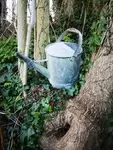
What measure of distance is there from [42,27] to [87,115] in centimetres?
90

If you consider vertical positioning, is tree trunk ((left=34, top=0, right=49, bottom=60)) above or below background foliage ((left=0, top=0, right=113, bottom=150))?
above

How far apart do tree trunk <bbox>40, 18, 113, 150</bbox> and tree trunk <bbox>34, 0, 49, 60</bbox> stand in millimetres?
506

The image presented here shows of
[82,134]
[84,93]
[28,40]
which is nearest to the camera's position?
[82,134]

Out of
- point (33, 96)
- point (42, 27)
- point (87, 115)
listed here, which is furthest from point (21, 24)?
point (87, 115)

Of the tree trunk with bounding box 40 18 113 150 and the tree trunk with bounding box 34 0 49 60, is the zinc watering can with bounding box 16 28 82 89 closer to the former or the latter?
the tree trunk with bounding box 40 18 113 150

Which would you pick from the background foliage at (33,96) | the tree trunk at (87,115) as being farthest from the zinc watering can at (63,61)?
the background foliage at (33,96)

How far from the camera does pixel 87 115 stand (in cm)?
222

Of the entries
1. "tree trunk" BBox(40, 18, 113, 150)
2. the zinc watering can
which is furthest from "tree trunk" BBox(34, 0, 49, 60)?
"tree trunk" BBox(40, 18, 113, 150)

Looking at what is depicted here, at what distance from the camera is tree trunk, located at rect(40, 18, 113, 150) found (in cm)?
221

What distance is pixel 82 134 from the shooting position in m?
2.21

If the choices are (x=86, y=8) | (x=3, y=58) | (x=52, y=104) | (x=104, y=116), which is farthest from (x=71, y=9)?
(x=104, y=116)

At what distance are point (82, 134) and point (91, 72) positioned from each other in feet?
1.77

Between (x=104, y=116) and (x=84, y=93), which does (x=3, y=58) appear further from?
(x=104, y=116)

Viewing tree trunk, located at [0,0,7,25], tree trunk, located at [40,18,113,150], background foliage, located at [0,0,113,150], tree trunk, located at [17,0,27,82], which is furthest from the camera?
tree trunk, located at [0,0,7,25]
